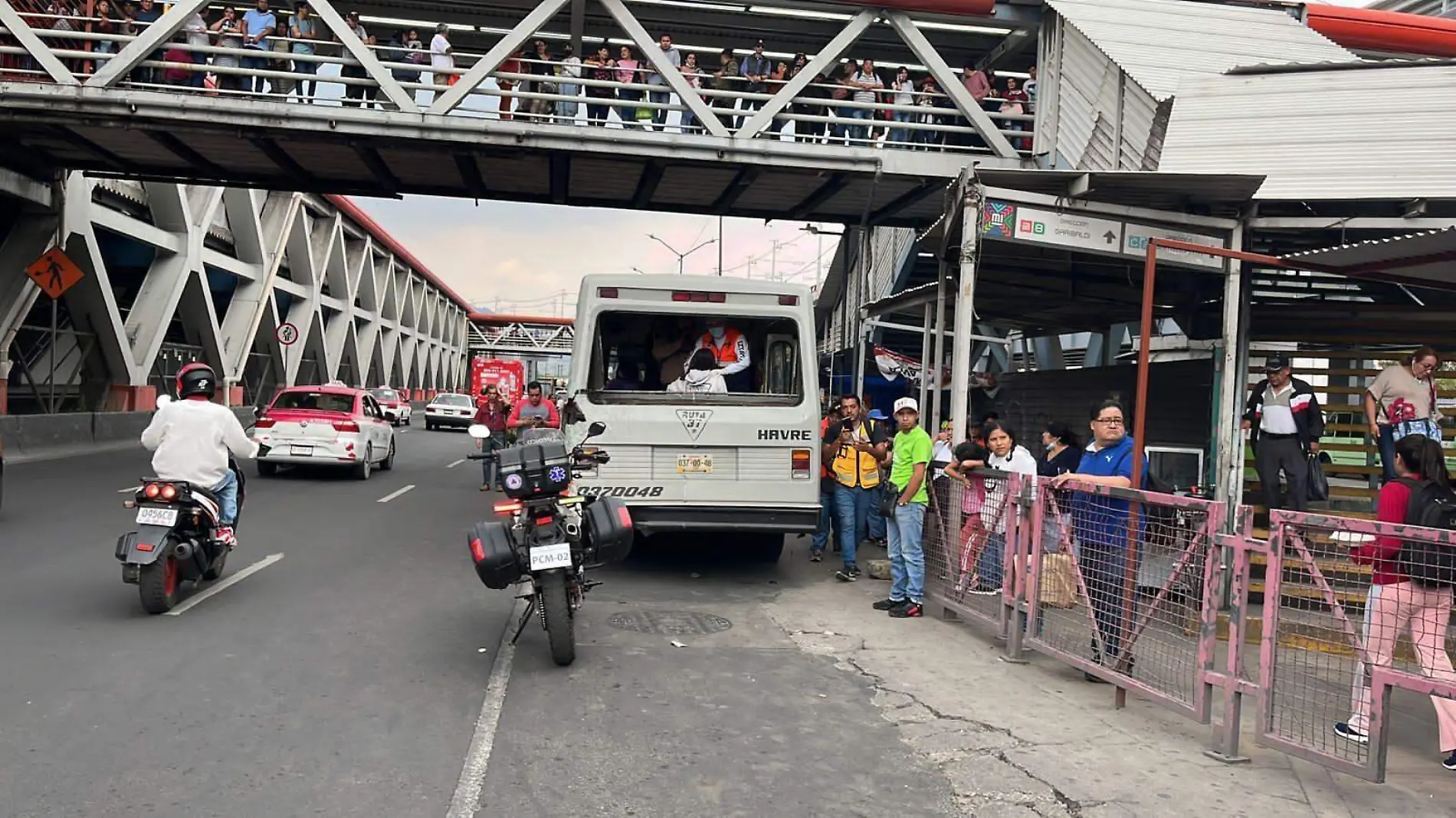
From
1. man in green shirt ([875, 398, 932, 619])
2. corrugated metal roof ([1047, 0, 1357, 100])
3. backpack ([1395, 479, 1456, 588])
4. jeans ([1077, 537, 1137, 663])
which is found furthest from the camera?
corrugated metal roof ([1047, 0, 1357, 100])

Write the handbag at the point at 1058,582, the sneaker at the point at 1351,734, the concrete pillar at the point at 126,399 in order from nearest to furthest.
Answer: the sneaker at the point at 1351,734 < the handbag at the point at 1058,582 < the concrete pillar at the point at 126,399

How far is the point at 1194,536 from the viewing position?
5.11m

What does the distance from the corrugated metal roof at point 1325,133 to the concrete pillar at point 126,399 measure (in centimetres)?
2235

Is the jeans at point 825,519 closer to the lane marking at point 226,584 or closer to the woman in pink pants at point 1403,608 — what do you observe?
the lane marking at point 226,584

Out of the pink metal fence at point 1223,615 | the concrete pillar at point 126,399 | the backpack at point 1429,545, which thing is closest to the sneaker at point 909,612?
the pink metal fence at point 1223,615

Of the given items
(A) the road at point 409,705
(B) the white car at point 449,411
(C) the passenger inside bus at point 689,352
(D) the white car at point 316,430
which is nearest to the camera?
(A) the road at point 409,705

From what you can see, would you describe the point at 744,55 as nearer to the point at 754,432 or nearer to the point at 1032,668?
the point at 754,432

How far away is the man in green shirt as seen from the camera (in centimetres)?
805

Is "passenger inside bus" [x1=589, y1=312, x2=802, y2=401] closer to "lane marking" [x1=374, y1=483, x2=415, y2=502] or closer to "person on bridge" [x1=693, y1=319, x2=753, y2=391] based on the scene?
"person on bridge" [x1=693, y1=319, x2=753, y2=391]

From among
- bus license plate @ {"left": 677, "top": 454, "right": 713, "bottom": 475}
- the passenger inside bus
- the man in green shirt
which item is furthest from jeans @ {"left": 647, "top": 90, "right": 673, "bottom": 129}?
the man in green shirt

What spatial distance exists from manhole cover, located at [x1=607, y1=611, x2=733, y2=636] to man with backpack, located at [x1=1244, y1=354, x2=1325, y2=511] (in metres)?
5.16

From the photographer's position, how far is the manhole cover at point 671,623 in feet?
23.7

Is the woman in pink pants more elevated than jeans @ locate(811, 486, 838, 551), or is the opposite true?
the woman in pink pants

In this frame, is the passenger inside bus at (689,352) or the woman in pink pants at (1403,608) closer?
the woman in pink pants at (1403,608)
